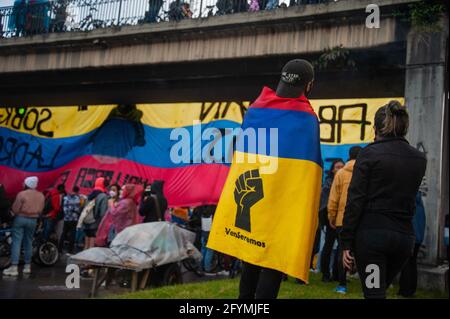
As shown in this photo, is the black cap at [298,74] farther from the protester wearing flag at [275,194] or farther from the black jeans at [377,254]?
the black jeans at [377,254]

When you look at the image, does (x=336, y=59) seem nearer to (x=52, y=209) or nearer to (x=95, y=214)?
(x=95, y=214)

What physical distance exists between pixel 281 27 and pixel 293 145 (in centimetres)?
822

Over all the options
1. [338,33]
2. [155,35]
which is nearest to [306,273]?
[338,33]

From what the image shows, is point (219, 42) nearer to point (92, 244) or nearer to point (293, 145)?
point (92, 244)

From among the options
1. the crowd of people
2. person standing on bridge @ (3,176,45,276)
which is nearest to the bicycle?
the crowd of people

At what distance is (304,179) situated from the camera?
3783 mm

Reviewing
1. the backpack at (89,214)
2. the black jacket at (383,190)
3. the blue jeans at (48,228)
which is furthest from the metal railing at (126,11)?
the black jacket at (383,190)

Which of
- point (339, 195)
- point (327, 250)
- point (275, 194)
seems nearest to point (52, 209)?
point (327, 250)

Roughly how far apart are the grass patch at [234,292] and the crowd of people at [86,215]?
2366mm

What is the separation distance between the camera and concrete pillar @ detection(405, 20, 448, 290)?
9.31 metres

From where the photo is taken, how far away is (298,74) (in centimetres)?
388

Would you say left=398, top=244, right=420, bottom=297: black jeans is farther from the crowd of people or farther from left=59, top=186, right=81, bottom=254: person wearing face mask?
left=59, top=186, right=81, bottom=254: person wearing face mask

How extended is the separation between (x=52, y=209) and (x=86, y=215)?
5.16ft

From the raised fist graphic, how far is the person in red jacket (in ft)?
31.9
